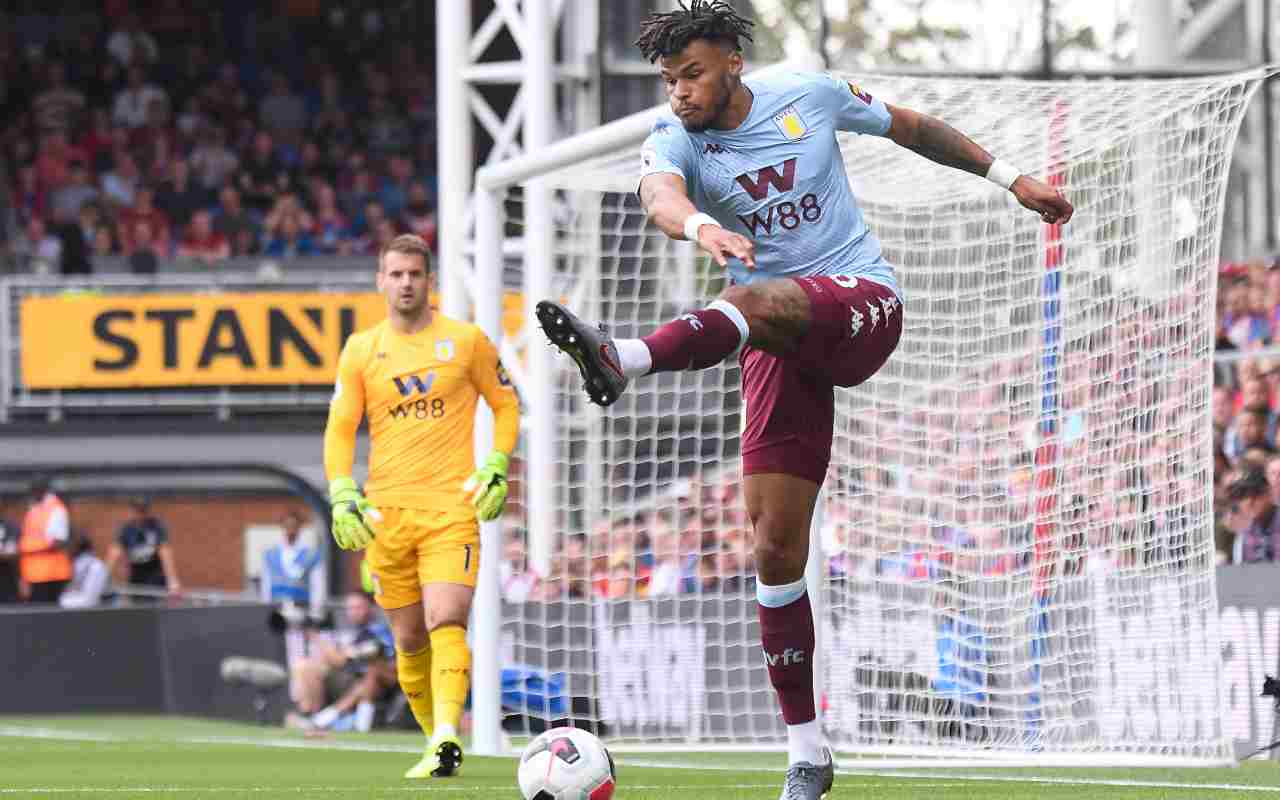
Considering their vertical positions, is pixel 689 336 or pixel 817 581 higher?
pixel 689 336

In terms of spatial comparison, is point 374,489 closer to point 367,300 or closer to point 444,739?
point 444,739

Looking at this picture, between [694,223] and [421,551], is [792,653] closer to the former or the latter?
[694,223]

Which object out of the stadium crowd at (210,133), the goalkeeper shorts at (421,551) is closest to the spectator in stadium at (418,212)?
the stadium crowd at (210,133)

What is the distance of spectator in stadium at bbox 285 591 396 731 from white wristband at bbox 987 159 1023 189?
29.1ft

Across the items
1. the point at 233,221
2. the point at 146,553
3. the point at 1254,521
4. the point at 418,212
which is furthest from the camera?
the point at 418,212

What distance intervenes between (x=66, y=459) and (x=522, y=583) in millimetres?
10490

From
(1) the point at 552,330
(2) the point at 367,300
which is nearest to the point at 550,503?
(1) the point at 552,330

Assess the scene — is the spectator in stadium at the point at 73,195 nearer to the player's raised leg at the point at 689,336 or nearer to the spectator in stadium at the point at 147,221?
the spectator in stadium at the point at 147,221

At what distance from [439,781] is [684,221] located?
9.23ft

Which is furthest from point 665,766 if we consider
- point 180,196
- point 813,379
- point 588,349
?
point 180,196

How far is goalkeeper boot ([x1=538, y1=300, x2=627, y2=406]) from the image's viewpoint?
196 inches

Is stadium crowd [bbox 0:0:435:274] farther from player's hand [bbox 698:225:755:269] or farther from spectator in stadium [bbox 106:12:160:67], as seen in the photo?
player's hand [bbox 698:225:755:269]

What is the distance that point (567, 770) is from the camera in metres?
5.76

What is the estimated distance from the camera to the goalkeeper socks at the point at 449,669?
812cm
